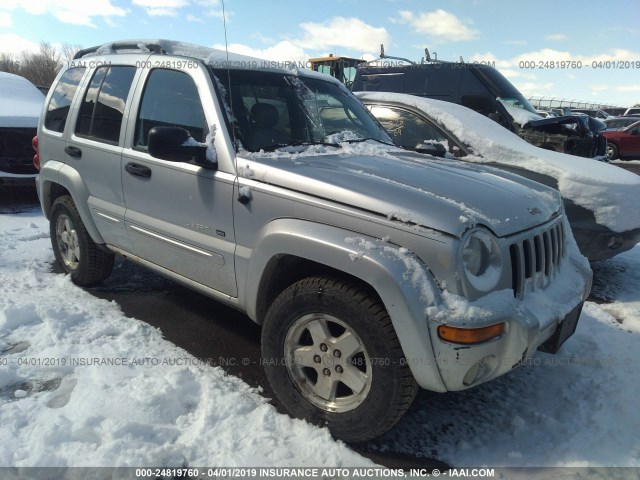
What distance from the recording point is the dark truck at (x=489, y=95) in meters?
7.56

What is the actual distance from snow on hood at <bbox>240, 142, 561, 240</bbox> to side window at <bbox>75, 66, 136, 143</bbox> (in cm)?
139

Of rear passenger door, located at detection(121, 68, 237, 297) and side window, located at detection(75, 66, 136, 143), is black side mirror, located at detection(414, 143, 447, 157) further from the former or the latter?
side window, located at detection(75, 66, 136, 143)

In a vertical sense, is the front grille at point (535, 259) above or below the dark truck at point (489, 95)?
below

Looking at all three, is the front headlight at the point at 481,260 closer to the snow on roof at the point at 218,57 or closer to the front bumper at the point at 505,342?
the front bumper at the point at 505,342

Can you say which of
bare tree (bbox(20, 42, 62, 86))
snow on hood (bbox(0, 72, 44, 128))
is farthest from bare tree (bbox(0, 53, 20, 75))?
snow on hood (bbox(0, 72, 44, 128))

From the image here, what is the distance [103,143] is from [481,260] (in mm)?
2860

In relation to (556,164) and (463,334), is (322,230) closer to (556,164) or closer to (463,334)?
(463,334)

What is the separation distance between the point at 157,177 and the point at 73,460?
5.56ft

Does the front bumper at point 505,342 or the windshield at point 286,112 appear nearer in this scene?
the front bumper at point 505,342

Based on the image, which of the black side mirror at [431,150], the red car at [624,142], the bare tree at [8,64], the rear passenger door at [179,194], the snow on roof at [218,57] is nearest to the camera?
the rear passenger door at [179,194]

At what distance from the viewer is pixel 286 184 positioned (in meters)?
2.54

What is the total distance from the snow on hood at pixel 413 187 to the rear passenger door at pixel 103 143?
52.2 inches

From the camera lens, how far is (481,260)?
2.24 metres

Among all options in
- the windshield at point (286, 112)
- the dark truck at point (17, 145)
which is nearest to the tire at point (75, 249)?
the windshield at point (286, 112)
